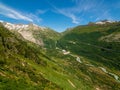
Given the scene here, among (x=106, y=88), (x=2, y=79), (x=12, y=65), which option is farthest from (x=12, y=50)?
(x=106, y=88)

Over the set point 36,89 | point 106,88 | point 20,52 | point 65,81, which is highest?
point 20,52

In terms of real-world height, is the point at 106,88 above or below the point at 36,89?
below

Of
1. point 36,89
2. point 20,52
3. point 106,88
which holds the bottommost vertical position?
point 106,88

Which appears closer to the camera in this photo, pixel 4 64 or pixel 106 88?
pixel 4 64

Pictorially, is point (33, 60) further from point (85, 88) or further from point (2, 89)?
point (2, 89)

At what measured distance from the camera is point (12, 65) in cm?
7525

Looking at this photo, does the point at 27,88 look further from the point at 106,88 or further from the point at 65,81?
the point at 106,88

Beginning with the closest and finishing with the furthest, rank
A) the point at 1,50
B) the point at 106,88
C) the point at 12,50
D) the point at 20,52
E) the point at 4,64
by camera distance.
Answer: the point at 4,64 → the point at 1,50 → the point at 12,50 → the point at 20,52 → the point at 106,88

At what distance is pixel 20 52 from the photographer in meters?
105

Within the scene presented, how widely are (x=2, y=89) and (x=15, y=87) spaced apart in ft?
13.9

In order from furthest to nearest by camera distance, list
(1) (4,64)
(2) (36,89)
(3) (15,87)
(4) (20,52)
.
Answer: (4) (20,52)
(1) (4,64)
(2) (36,89)
(3) (15,87)

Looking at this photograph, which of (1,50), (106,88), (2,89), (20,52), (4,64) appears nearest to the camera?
(2,89)

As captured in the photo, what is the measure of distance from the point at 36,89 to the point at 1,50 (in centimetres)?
3895

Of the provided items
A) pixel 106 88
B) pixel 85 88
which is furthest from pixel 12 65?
pixel 106 88
